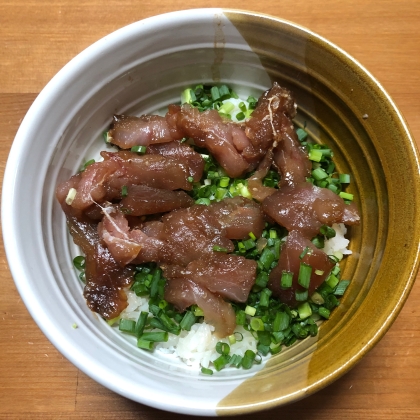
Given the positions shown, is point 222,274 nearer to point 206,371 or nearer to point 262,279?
point 262,279

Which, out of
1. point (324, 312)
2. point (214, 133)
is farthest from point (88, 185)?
point (324, 312)

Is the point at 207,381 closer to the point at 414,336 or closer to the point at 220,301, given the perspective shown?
the point at 220,301

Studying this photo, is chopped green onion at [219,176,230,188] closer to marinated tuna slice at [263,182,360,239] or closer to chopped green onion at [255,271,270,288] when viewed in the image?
marinated tuna slice at [263,182,360,239]

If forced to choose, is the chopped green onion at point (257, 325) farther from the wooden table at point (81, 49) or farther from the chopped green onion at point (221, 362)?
the wooden table at point (81, 49)

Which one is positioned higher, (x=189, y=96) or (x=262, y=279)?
(x=189, y=96)

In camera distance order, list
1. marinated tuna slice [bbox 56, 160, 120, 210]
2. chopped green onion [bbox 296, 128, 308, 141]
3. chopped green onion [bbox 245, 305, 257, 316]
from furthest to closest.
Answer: chopped green onion [bbox 296, 128, 308, 141], chopped green onion [bbox 245, 305, 257, 316], marinated tuna slice [bbox 56, 160, 120, 210]

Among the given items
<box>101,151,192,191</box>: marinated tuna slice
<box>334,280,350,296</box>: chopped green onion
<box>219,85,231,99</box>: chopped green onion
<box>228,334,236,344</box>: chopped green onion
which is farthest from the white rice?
<box>219,85,231,99</box>: chopped green onion
